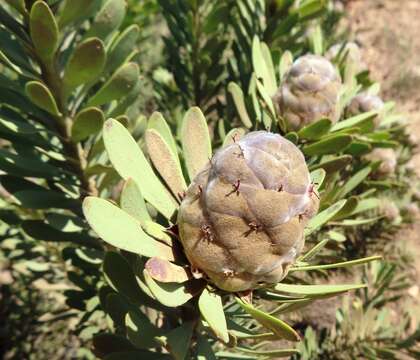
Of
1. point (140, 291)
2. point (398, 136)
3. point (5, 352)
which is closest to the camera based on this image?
point (140, 291)

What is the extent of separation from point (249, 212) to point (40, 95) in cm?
60

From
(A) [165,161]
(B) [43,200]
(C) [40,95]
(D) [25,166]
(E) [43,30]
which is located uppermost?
(E) [43,30]

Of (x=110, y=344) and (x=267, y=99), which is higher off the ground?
(x=267, y=99)

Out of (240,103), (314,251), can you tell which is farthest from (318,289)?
(240,103)

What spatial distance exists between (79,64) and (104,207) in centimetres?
46

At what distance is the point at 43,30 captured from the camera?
3.68ft

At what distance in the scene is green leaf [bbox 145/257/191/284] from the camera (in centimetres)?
86

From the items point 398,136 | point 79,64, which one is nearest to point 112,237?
point 79,64

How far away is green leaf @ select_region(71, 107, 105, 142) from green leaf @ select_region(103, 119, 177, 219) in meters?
0.25

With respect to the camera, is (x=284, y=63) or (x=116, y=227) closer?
(x=116, y=227)

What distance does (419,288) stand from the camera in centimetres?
425

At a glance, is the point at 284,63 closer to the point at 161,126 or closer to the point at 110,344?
the point at 161,126

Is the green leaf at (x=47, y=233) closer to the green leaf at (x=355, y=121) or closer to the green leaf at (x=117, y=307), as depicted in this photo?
the green leaf at (x=117, y=307)

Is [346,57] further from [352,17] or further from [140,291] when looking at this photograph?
[352,17]
